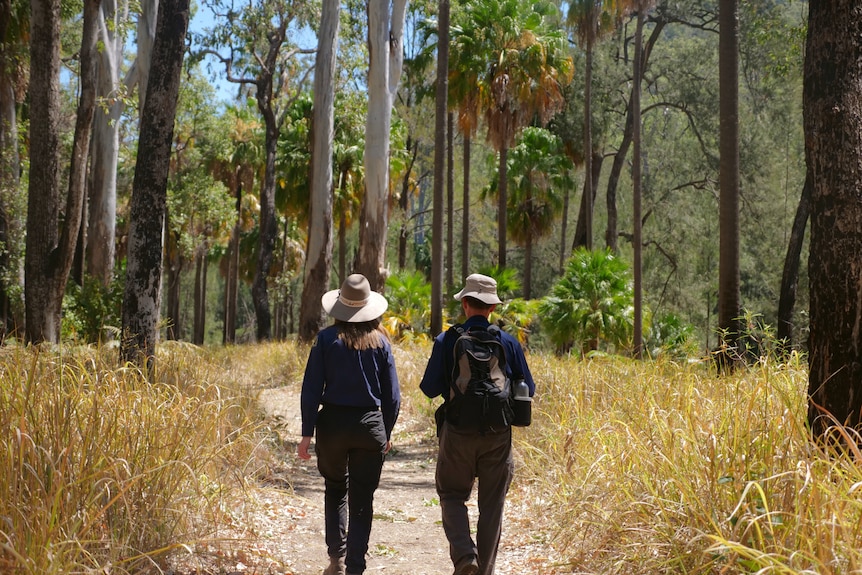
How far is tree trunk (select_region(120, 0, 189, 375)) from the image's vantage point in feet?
31.3

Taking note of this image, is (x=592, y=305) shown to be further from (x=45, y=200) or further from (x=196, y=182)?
(x=196, y=182)

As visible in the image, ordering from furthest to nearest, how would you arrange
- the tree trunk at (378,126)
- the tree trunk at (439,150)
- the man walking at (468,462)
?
the tree trunk at (439,150) → the tree trunk at (378,126) → the man walking at (468,462)

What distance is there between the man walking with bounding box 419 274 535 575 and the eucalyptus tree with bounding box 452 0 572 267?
72.6 feet

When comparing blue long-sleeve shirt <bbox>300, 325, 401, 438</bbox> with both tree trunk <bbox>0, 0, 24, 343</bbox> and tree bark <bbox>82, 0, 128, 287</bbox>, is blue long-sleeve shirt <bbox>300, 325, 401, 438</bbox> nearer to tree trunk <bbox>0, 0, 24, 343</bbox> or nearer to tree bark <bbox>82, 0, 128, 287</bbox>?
tree bark <bbox>82, 0, 128, 287</bbox>

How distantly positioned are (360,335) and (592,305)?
16.5m

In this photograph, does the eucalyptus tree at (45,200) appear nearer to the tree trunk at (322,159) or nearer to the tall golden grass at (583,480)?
the tall golden grass at (583,480)

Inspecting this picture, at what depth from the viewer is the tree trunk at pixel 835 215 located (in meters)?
5.02

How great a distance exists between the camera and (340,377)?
551 centimetres

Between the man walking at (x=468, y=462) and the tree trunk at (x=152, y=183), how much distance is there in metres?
5.21

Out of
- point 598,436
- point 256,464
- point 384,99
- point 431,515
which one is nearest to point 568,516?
point 598,436

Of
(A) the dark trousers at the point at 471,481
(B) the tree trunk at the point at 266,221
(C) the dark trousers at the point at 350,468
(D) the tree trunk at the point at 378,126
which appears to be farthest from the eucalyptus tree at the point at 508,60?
(A) the dark trousers at the point at 471,481

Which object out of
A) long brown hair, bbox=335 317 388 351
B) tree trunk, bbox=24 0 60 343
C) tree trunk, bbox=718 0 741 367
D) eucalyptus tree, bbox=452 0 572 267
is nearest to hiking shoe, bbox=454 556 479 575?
long brown hair, bbox=335 317 388 351

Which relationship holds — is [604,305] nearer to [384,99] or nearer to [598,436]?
[384,99]

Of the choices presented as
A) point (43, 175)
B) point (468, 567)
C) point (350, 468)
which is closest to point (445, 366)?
point (350, 468)
